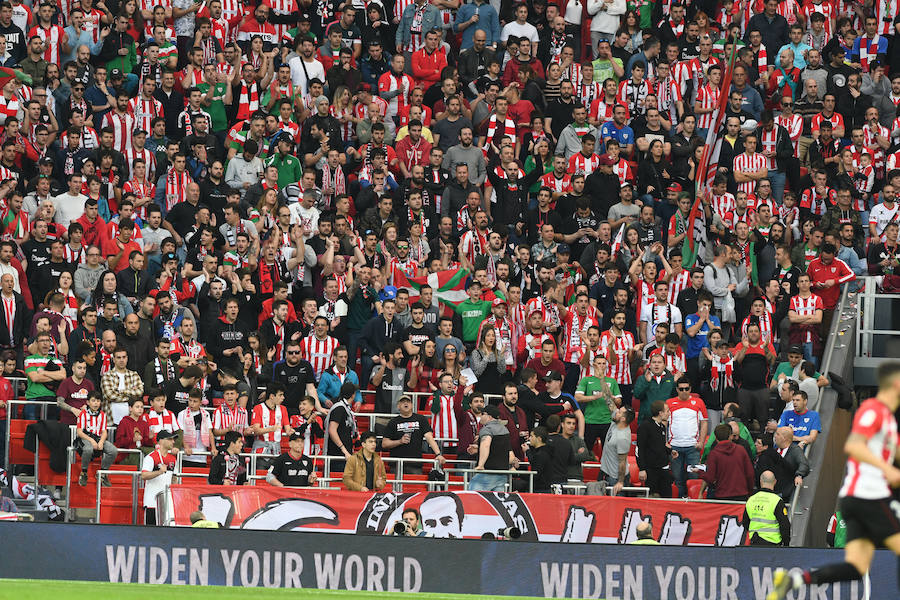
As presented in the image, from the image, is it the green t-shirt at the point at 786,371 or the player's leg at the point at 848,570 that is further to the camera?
the green t-shirt at the point at 786,371

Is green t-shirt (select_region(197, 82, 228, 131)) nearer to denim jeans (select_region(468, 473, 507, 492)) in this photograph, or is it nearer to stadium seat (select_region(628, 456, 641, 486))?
denim jeans (select_region(468, 473, 507, 492))

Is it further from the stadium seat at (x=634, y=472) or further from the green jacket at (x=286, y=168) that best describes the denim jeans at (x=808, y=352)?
the green jacket at (x=286, y=168)

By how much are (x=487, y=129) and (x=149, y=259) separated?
628 centimetres

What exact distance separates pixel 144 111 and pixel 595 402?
8.65 metres

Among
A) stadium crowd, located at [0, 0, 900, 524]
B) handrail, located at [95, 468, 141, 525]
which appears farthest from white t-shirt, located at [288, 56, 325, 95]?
handrail, located at [95, 468, 141, 525]

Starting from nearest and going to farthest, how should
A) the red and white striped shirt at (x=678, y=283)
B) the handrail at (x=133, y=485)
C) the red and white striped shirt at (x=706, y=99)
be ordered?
the handrail at (x=133, y=485) → the red and white striped shirt at (x=678, y=283) → the red and white striped shirt at (x=706, y=99)

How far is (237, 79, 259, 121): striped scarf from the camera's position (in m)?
25.1

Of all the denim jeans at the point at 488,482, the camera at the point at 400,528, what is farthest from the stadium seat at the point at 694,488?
the camera at the point at 400,528

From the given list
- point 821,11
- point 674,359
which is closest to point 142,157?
point 674,359

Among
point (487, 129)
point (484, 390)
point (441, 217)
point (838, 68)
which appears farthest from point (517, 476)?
point (838, 68)

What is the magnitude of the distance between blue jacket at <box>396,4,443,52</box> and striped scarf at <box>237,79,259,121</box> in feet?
10.7

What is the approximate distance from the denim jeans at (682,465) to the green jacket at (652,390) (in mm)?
721

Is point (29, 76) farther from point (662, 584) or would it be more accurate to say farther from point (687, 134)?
point (662, 584)

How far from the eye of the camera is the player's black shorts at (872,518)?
35.0 ft
